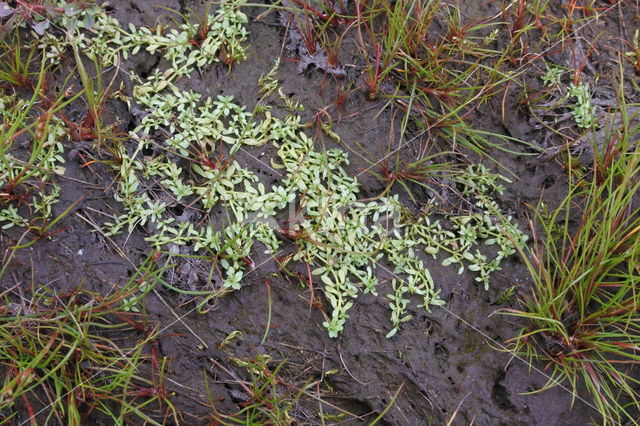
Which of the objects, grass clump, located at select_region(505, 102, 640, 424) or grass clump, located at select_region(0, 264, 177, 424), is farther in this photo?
grass clump, located at select_region(505, 102, 640, 424)

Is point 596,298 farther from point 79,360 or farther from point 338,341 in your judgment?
point 79,360

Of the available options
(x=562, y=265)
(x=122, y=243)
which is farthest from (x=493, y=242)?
(x=122, y=243)

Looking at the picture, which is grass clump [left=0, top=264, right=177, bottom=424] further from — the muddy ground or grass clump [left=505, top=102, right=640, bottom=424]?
grass clump [left=505, top=102, right=640, bottom=424]

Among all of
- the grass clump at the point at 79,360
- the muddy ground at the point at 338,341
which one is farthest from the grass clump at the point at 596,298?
the grass clump at the point at 79,360

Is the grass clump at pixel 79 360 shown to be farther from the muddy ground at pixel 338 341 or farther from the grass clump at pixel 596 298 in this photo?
the grass clump at pixel 596 298

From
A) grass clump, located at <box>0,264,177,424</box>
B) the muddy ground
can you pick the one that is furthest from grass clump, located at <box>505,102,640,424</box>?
grass clump, located at <box>0,264,177,424</box>

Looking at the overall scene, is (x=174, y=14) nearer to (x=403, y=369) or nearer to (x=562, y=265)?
(x=403, y=369)

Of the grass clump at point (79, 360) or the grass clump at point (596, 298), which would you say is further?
the grass clump at point (596, 298)

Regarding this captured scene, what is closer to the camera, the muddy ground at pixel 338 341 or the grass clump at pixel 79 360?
the grass clump at pixel 79 360

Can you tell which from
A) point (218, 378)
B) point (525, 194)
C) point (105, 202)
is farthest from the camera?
point (525, 194)
